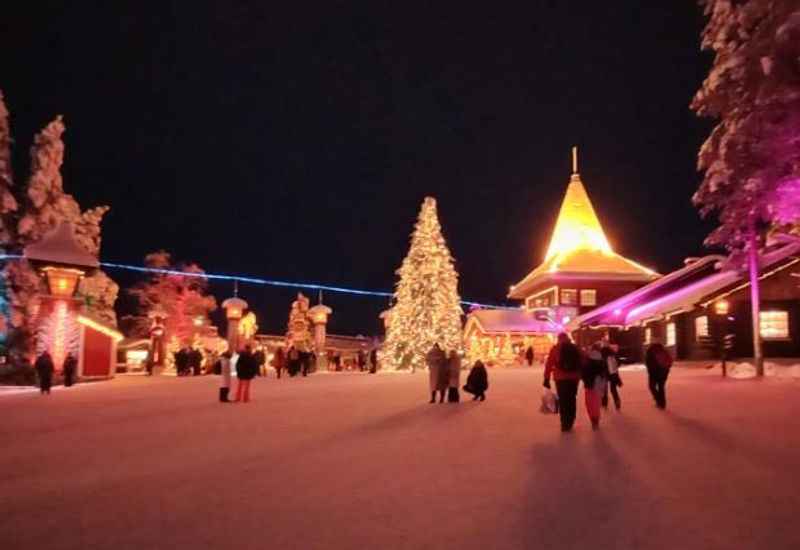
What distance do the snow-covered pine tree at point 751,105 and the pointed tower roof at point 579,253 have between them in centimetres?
4112

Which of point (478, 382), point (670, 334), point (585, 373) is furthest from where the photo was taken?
point (670, 334)

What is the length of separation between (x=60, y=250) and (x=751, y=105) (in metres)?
27.6

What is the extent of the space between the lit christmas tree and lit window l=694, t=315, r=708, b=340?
12.9 metres

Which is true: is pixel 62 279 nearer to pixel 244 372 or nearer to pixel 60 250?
pixel 60 250

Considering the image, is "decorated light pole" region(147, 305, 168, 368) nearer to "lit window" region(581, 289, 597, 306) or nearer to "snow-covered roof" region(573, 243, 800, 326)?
"snow-covered roof" region(573, 243, 800, 326)

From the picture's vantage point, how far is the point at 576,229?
199 feet

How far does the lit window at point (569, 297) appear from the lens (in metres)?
56.1

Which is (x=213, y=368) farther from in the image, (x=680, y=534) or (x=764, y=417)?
(x=680, y=534)

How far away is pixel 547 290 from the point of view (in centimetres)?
5853

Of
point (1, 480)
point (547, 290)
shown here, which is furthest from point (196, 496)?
point (547, 290)

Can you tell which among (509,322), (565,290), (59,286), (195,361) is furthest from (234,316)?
(565,290)

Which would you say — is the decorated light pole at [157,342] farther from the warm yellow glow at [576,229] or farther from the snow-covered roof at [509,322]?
the warm yellow glow at [576,229]

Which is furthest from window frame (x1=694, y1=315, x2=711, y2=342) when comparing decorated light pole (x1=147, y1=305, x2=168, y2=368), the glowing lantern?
decorated light pole (x1=147, y1=305, x2=168, y2=368)

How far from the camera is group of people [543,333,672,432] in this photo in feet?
38.8
